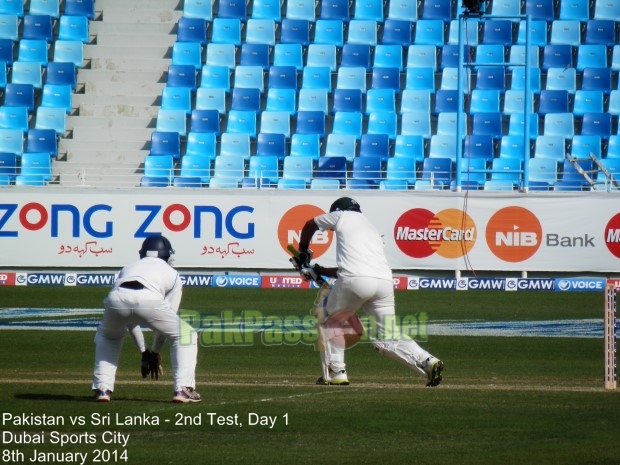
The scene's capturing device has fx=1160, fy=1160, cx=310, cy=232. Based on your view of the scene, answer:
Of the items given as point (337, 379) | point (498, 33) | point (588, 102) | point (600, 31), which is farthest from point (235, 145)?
point (337, 379)

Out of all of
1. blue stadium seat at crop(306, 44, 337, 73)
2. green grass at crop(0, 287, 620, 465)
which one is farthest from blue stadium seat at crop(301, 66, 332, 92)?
green grass at crop(0, 287, 620, 465)

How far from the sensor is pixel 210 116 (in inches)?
1324

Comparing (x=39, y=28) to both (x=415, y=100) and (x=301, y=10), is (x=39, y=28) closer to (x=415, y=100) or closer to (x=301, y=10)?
(x=301, y=10)

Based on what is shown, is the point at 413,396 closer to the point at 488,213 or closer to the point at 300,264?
the point at 300,264

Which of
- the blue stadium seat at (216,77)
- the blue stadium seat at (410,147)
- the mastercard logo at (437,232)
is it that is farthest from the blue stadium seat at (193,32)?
the mastercard logo at (437,232)

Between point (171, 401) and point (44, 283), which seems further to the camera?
point (44, 283)

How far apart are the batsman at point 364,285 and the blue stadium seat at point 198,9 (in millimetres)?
25228

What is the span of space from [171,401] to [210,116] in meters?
23.2

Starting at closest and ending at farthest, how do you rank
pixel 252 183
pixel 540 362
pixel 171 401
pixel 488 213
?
pixel 171 401 < pixel 540 362 < pixel 488 213 < pixel 252 183

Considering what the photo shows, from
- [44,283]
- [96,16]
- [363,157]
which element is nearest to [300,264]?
[44,283]

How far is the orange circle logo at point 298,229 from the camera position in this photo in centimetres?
2797

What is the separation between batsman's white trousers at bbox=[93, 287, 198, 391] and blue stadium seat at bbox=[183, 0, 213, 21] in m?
26.5

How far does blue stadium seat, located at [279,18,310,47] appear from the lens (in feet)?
116

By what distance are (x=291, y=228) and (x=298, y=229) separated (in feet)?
0.57
